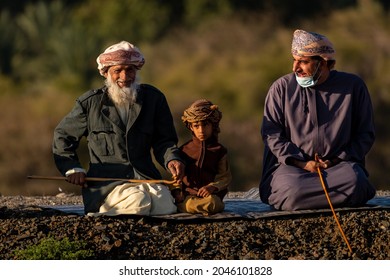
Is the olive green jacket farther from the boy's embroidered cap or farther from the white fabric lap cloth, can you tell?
the boy's embroidered cap

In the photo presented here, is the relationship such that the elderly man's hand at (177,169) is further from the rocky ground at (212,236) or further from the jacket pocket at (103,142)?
the jacket pocket at (103,142)

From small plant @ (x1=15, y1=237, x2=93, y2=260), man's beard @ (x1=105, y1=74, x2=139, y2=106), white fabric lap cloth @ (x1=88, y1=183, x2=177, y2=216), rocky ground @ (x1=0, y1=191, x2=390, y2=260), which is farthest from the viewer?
man's beard @ (x1=105, y1=74, x2=139, y2=106)

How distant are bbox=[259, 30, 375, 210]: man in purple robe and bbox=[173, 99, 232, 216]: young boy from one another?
0.45 m

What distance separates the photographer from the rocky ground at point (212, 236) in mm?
8695

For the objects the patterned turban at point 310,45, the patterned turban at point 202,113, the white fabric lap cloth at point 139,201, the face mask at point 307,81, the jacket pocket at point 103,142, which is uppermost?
the patterned turban at point 310,45

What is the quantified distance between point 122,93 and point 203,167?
2.64 feet

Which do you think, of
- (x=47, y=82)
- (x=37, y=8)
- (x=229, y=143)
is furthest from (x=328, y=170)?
Answer: (x=37, y=8)

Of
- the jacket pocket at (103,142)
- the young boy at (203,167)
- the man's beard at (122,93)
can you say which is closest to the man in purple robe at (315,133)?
the young boy at (203,167)

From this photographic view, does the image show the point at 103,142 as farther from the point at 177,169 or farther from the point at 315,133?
the point at 315,133

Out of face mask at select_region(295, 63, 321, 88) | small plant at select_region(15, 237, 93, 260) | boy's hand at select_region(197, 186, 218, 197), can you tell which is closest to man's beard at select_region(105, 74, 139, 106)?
boy's hand at select_region(197, 186, 218, 197)

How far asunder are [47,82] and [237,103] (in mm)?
3966

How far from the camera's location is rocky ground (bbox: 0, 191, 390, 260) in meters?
8.70

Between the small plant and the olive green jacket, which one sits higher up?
the olive green jacket
